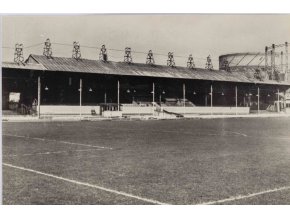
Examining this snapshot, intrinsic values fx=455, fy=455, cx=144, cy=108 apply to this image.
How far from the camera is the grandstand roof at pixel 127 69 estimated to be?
63.1 metres

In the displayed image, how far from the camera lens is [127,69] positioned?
70.3 metres

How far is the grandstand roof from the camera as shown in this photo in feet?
207

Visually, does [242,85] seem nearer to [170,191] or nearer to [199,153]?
[199,153]

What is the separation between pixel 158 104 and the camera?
235 feet

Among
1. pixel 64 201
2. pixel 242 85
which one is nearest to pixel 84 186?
pixel 64 201

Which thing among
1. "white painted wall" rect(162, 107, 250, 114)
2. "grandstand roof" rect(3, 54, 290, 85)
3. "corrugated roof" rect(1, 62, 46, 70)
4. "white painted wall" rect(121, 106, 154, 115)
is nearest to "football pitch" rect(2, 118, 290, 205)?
"corrugated roof" rect(1, 62, 46, 70)

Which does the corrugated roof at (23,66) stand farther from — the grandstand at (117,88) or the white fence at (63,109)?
the white fence at (63,109)

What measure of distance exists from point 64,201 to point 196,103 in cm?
7073

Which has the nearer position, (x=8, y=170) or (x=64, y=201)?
(x=64, y=201)

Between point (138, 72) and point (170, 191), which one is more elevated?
point (138, 72)

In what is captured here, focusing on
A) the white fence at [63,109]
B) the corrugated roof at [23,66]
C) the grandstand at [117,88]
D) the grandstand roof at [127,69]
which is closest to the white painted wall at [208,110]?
the grandstand at [117,88]

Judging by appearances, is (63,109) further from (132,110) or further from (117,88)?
(117,88)

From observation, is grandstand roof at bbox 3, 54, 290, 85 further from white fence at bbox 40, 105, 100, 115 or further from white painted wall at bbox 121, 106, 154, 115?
white painted wall at bbox 121, 106, 154, 115
